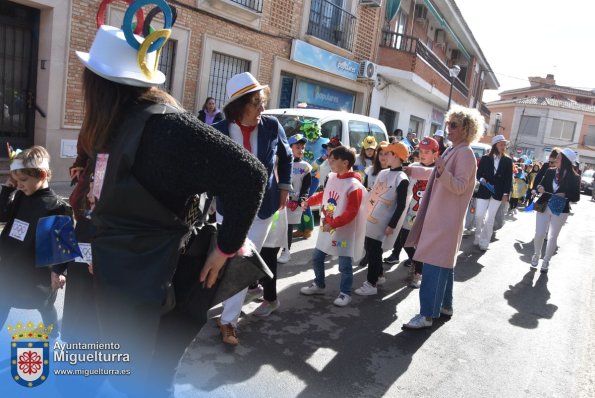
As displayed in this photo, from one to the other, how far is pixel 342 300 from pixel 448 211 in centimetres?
133

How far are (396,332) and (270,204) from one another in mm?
1644

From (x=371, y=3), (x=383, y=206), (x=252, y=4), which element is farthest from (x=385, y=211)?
A: (x=371, y=3)

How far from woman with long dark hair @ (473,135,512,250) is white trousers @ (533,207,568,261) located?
874 millimetres

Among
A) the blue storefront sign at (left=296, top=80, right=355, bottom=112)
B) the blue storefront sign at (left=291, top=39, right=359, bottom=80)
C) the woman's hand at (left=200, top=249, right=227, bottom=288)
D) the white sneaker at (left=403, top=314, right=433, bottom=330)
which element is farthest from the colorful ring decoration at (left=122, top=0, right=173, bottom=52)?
the blue storefront sign at (left=296, top=80, right=355, bottom=112)

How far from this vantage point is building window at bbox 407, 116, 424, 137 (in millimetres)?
22791

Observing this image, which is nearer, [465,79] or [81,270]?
[81,270]

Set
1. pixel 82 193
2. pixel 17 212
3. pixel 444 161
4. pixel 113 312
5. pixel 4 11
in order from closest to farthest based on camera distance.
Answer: pixel 113 312
pixel 82 193
pixel 17 212
pixel 444 161
pixel 4 11

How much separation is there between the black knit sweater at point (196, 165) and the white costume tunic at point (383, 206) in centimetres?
343

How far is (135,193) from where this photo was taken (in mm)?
1682

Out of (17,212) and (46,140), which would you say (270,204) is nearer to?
(17,212)

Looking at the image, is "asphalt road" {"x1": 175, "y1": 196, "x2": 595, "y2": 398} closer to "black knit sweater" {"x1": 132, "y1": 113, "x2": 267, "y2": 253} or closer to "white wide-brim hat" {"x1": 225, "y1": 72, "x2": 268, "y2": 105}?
"black knit sweater" {"x1": 132, "y1": 113, "x2": 267, "y2": 253}

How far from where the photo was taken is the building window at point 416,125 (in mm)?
22791

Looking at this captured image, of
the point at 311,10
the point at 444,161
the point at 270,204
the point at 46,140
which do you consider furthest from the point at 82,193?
the point at 311,10

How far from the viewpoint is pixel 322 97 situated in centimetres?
1566
